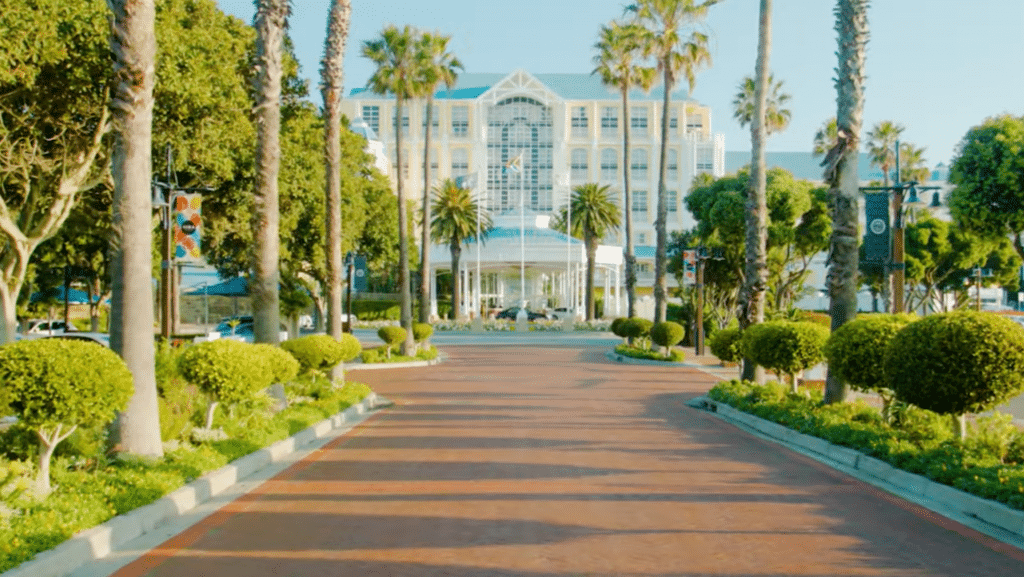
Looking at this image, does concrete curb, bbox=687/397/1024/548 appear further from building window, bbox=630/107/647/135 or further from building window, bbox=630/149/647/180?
building window, bbox=630/107/647/135

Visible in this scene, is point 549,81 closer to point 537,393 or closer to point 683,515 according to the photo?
point 537,393

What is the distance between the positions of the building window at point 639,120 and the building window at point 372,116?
2429 cm

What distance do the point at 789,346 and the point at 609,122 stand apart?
292 ft

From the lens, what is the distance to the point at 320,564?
7730mm

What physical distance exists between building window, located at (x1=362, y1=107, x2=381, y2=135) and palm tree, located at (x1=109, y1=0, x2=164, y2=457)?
93.9 meters

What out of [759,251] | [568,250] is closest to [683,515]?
[759,251]

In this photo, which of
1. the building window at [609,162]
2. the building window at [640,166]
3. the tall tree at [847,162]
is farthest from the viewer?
the building window at [640,166]

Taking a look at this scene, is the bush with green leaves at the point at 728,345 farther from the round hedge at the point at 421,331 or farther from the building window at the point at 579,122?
the building window at the point at 579,122

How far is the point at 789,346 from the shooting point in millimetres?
18219

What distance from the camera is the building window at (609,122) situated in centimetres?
10525

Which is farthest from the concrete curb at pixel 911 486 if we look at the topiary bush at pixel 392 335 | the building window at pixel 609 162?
the building window at pixel 609 162

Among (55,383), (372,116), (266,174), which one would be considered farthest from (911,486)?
(372,116)

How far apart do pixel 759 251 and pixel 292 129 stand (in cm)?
1575

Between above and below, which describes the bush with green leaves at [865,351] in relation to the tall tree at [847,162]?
below
